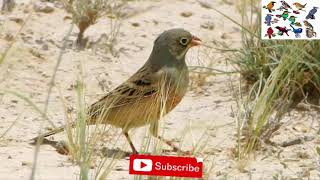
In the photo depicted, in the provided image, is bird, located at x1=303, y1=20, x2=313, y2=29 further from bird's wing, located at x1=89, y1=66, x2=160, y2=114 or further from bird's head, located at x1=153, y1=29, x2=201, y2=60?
bird's wing, located at x1=89, y1=66, x2=160, y2=114

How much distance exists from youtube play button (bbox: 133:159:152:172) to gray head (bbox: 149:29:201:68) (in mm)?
1583

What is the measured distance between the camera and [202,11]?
Answer: 862 centimetres

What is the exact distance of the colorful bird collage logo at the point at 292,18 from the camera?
546cm

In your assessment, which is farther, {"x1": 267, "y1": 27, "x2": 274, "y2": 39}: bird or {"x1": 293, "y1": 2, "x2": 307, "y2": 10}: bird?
{"x1": 267, "y1": 27, "x2": 274, "y2": 39}: bird

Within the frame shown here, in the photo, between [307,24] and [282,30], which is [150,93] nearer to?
[282,30]

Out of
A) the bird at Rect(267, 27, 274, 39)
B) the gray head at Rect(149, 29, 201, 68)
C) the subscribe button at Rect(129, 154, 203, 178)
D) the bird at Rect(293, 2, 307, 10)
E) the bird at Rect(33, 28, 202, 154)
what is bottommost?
the subscribe button at Rect(129, 154, 203, 178)

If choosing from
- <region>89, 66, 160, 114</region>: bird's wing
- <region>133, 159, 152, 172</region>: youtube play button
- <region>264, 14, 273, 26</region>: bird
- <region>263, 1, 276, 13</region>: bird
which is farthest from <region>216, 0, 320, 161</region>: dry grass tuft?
<region>133, 159, 152, 172</region>: youtube play button

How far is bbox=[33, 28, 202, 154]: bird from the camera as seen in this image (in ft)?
16.9

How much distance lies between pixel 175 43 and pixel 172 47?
0.04 m

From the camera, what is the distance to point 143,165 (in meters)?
3.93

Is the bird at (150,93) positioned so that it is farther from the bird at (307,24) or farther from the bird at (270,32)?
the bird at (307,24)

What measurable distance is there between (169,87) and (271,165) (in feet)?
2.90

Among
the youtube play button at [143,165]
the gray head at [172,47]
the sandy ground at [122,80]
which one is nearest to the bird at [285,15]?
the gray head at [172,47]

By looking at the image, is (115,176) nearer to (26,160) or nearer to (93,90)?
(26,160)
